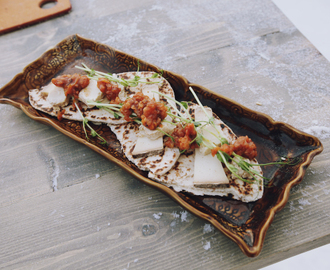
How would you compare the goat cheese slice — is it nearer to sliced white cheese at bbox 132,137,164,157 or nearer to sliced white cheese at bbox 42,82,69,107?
sliced white cheese at bbox 132,137,164,157

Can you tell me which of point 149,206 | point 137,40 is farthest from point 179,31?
point 149,206

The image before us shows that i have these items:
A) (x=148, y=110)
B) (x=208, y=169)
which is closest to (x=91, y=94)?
(x=148, y=110)

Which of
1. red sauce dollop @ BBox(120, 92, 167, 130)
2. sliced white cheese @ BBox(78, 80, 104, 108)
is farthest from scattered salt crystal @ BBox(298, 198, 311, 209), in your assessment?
sliced white cheese @ BBox(78, 80, 104, 108)

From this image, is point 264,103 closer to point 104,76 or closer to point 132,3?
point 104,76

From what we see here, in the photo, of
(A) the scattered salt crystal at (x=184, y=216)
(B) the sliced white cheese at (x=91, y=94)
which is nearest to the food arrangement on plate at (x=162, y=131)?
(B) the sliced white cheese at (x=91, y=94)

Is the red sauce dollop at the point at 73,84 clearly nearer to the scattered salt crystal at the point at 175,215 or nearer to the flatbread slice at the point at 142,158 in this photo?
the flatbread slice at the point at 142,158

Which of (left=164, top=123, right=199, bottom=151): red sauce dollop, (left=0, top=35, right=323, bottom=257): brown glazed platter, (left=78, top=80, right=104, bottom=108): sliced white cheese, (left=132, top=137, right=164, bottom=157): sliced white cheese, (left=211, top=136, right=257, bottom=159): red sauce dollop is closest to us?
(left=0, top=35, right=323, bottom=257): brown glazed platter
